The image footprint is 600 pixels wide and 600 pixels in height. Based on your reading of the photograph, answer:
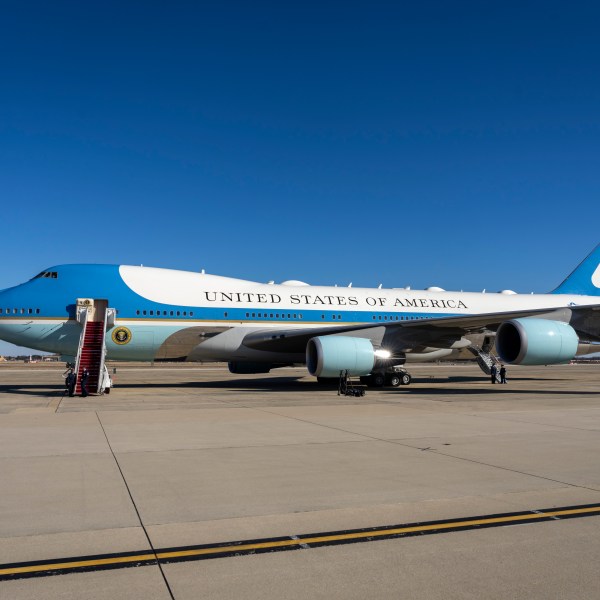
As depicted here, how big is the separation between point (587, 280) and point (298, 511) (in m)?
28.5

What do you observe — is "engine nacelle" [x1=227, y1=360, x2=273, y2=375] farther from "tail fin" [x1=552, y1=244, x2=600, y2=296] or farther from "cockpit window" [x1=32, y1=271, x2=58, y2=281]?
"tail fin" [x1=552, y1=244, x2=600, y2=296]

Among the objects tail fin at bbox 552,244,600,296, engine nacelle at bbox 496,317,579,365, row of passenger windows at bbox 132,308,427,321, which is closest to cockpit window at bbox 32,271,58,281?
row of passenger windows at bbox 132,308,427,321

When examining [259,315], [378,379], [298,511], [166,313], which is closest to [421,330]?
[378,379]

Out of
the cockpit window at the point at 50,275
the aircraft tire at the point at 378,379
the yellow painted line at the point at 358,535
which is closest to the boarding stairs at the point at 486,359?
the aircraft tire at the point at 378,379

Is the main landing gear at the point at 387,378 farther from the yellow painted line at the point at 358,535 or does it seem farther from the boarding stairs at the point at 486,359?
the yellow painted line at the point at 358,535

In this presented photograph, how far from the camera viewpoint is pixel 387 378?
22.5 m

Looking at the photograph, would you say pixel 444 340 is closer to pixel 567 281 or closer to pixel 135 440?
pixel 567 281

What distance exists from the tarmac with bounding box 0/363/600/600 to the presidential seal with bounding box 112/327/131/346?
29.7 feet

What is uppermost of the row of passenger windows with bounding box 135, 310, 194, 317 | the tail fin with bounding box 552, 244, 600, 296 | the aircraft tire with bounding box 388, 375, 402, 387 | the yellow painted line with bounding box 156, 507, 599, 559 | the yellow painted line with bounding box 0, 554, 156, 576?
the tail fin with bounding box 552, 244, 600, 296

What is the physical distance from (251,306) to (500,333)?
9.10 metres

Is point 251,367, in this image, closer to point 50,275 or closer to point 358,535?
point 50,275

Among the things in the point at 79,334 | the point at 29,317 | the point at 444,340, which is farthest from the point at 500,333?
the point at 29,317

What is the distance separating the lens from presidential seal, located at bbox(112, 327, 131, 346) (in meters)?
19.6

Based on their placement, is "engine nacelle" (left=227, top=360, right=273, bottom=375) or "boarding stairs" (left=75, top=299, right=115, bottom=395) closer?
"boarding stairs" (left=75, top=299, right=115, bottom=395)
